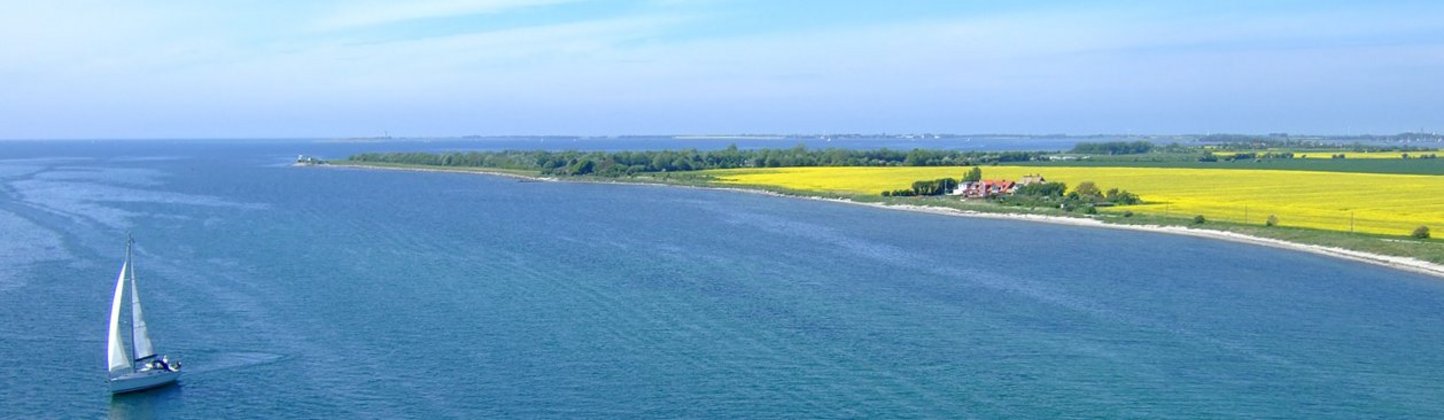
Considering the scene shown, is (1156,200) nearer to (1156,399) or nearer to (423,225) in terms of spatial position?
(423,225)

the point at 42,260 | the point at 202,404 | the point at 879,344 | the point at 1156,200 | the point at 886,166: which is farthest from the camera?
the point at 886,166

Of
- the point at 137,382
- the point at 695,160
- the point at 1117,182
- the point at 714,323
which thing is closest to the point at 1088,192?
the point at 1117,182

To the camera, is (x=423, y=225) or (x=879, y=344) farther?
(x=423, y=225)

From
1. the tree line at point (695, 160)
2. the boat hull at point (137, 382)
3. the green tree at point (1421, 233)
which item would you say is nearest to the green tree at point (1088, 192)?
the green tree at point (1421, 233)

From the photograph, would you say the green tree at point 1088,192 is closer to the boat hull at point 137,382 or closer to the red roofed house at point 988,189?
the red roofed house at point 988,189

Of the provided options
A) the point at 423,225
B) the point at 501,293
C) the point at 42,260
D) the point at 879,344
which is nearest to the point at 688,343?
the point at 879,344

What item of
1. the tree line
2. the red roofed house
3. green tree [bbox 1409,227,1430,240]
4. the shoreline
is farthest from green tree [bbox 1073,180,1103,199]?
the tree line

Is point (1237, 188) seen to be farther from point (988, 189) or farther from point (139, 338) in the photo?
point (139, 338)
